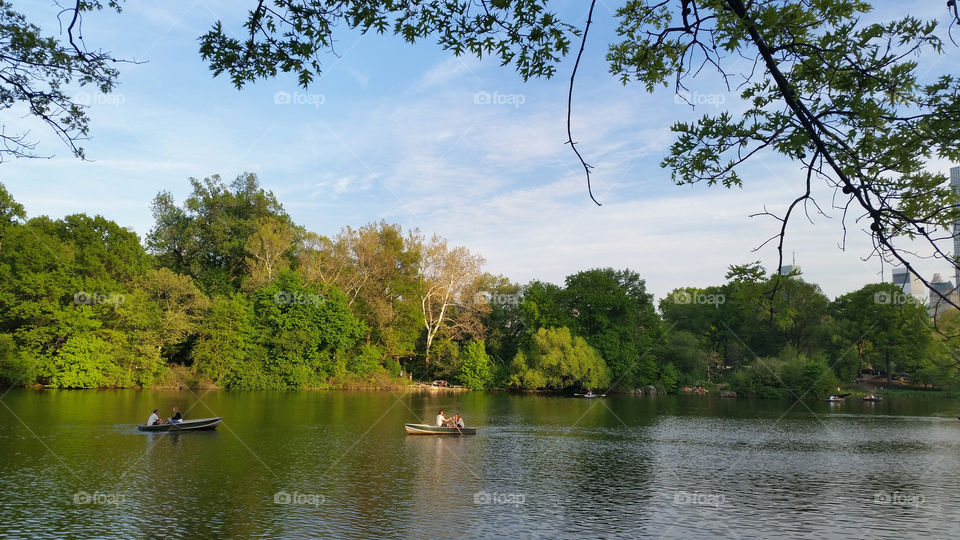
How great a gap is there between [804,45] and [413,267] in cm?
6394

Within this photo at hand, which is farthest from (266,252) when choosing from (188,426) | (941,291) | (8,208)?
(941,291)

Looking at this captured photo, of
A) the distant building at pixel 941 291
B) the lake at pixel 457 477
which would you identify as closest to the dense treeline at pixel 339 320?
the lake at pixel 457 477

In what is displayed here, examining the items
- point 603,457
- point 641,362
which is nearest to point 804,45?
point 603,457

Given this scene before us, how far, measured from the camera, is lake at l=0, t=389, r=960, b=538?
15.6 m

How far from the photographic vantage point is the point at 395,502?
694 inches

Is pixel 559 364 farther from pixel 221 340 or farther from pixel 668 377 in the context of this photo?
pixel 221 340

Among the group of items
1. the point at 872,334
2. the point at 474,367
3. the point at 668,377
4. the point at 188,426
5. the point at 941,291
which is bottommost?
the point at 188,426

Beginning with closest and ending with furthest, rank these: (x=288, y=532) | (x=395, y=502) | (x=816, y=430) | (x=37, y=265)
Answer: (x=288, y=532) < (x=395, y=502) < (x=816, y=430) < (x=37, y=265)

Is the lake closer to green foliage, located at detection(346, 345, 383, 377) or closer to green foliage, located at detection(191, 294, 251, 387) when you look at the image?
green foliage, located at detection(191, 294, 251, 387)

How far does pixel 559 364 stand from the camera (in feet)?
210

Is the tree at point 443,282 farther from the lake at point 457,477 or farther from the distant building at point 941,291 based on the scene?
the distant building at point 941,291

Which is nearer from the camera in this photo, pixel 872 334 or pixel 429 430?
pixel 429 430

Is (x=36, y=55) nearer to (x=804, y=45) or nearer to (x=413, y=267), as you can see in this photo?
(x=804, y=45)

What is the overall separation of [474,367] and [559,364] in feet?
31.1
